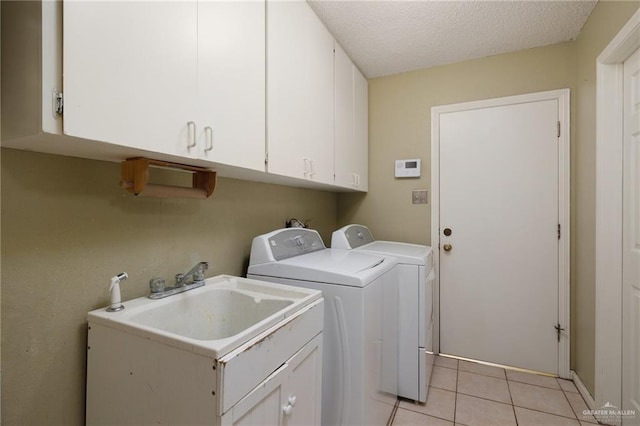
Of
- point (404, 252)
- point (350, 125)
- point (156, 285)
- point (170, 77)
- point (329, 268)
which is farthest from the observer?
point (350, 125)

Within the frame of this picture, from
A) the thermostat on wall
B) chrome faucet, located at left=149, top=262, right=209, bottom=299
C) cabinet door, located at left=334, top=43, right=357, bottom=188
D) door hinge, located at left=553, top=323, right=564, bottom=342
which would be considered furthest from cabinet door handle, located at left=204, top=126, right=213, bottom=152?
door hinge, located at left=553, top=323, right=564, bottom=342

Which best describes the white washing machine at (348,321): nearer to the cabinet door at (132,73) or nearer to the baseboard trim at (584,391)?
the cabinet door at (132,73)

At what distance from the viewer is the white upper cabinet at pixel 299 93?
138 centimetres

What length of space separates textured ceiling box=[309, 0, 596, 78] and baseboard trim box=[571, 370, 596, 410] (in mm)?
2388

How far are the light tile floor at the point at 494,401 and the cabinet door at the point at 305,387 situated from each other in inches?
34.9

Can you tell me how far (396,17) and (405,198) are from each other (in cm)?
138

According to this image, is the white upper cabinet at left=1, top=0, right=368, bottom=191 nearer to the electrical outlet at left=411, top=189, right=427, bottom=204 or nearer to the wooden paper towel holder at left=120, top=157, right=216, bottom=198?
the wooden paper towel holder at left=120, top=157, right=216, bottom=198

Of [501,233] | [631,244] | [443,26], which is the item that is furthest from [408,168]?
[631,244]

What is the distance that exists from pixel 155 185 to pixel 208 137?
29cm

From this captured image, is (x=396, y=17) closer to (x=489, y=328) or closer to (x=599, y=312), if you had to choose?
(x=599, y=312)

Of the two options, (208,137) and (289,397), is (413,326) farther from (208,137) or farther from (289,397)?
(208,137)

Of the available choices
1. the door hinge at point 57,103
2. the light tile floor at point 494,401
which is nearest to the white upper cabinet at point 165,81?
the door hinge at point 57,103

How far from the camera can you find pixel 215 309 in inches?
51.1

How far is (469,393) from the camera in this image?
2004 millimetres
